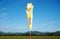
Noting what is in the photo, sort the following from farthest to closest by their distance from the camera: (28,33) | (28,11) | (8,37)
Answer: (8,37) → (28,33) → (28,11)

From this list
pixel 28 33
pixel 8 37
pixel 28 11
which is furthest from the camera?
pixel 8 37

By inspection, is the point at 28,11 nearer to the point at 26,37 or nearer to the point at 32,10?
the point at 32,10

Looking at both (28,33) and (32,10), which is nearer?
(32,10)

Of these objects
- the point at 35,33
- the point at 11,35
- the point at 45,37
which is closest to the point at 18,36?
the point at 11,35

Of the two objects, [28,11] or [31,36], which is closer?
[28,11]

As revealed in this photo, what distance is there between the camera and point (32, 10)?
2.83 meters

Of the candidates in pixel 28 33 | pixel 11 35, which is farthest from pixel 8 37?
pixel 28 33

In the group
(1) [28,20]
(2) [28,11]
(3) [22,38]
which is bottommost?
(3) [22,38]

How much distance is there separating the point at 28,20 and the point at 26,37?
0.56m

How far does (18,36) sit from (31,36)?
1.11 feet

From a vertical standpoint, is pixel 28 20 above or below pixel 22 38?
above

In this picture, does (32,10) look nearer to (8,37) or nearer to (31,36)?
(31,36)

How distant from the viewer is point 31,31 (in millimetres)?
3055

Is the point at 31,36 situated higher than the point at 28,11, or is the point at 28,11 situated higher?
the point at 28,11
